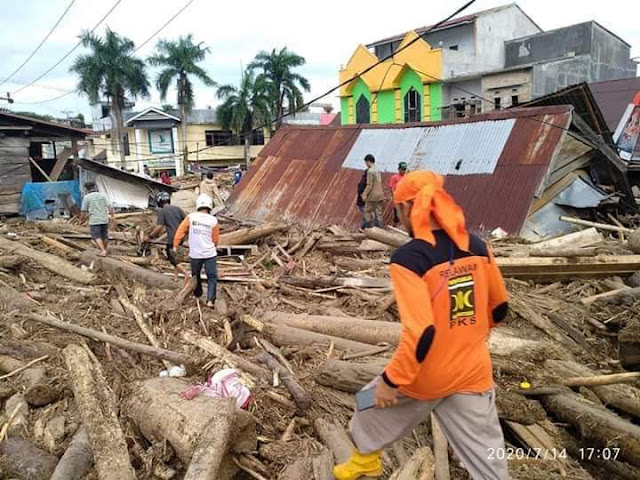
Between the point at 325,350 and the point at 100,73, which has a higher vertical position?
the point at 100,73

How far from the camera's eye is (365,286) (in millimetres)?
7367

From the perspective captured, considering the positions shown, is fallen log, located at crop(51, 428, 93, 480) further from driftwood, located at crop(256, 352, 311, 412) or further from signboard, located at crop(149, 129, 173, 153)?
signboard, located at crop(149, 129, 173, 153)

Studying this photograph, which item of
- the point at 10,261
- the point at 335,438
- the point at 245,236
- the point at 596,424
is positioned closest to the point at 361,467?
the point at 335,438

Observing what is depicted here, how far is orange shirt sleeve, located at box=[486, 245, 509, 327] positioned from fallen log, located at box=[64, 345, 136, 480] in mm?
2666

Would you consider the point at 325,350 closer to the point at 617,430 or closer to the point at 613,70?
the point at 617,430

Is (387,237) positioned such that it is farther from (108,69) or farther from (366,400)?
(108,69)

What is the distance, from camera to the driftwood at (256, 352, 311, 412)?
14.1 ft

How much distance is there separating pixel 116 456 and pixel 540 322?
4788mm

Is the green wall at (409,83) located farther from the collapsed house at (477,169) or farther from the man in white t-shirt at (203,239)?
the man in white t-shirt at (203,239)

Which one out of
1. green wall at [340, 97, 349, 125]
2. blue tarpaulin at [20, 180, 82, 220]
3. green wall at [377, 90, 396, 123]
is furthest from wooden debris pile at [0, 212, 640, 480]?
green wall at [340, 97, 349, 125]

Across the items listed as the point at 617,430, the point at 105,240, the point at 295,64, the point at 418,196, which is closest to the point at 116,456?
the point at 418,196

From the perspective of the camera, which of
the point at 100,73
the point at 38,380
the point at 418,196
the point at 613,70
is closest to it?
the point at 418,196

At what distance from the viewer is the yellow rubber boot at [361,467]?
10.3 ft

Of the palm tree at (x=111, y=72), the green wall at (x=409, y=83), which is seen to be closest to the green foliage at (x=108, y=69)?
the palm tree at (x=111, y=72)
